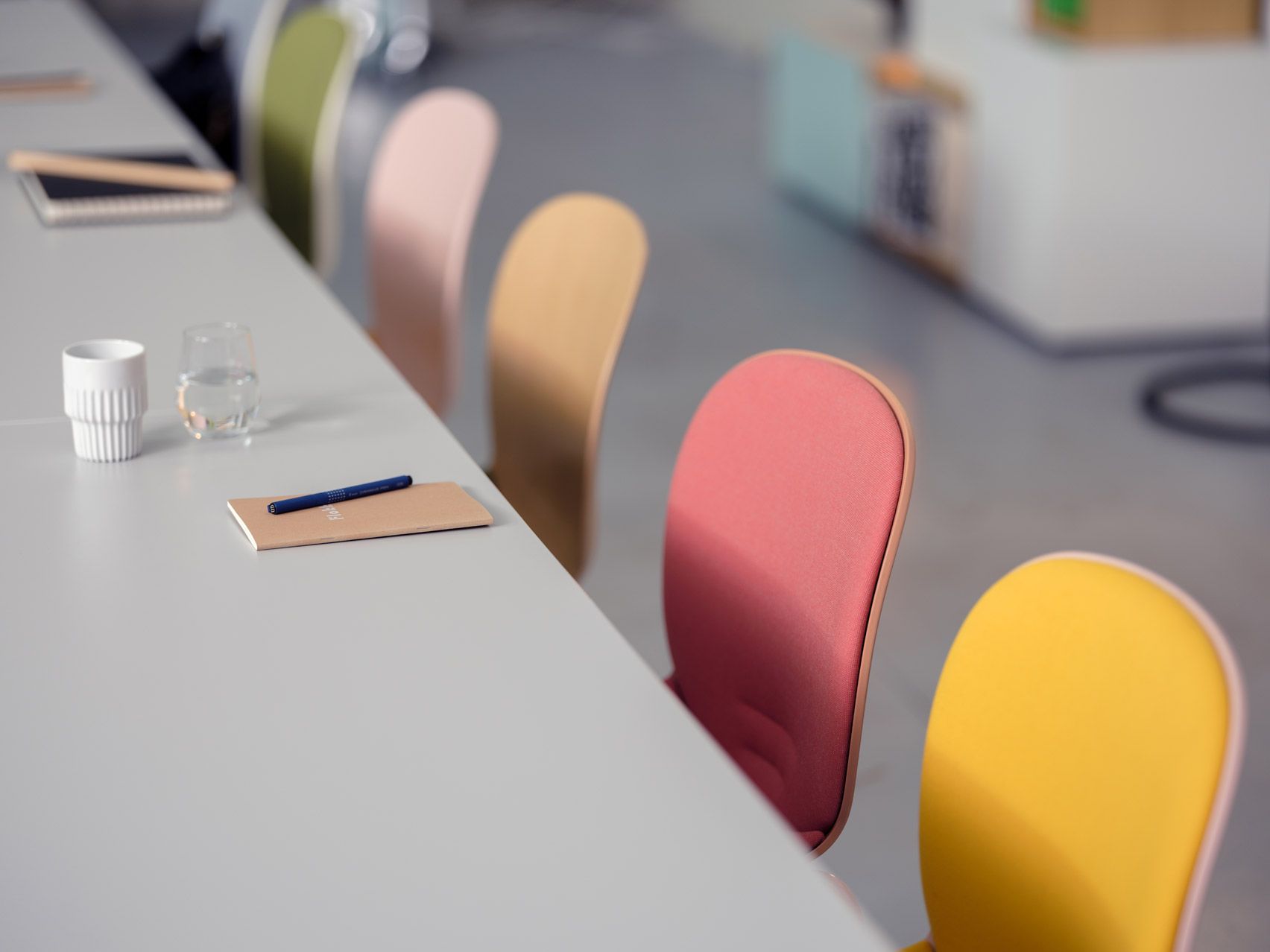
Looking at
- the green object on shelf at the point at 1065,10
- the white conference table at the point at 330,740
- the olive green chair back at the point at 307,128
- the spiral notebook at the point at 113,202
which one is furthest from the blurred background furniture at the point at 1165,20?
the white conference table at the point at 330,740

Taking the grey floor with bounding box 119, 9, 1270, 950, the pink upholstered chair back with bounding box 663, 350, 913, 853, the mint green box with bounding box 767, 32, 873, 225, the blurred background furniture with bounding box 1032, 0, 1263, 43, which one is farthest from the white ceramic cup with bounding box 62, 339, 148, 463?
the mint green box with bounding box 767, 32, 873, 225

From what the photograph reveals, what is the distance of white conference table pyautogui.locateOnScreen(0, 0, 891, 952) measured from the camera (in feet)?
3.09

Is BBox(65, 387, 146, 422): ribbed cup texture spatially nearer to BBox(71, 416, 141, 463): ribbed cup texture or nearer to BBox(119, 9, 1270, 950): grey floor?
BBox(71, 416, 141, 463): ribbed cup texture

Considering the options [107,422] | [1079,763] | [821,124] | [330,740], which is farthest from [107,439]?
[821,124]

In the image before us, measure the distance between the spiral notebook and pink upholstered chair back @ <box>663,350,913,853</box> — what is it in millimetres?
1272

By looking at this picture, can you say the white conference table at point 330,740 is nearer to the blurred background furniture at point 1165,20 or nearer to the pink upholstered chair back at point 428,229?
the pink upholstered chair back at point 428,229

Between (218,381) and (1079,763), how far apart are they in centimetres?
100

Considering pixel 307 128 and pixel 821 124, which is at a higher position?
pixel 307 128

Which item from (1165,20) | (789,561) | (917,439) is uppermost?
(1165,20)

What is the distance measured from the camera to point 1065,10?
4.30 metres

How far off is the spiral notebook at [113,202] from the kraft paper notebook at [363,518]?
123 cm

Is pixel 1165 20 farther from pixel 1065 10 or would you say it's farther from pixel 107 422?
pixel 107 422

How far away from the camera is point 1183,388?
395cm

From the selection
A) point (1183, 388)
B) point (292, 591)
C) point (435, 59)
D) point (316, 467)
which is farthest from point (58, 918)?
point (435, 59)
